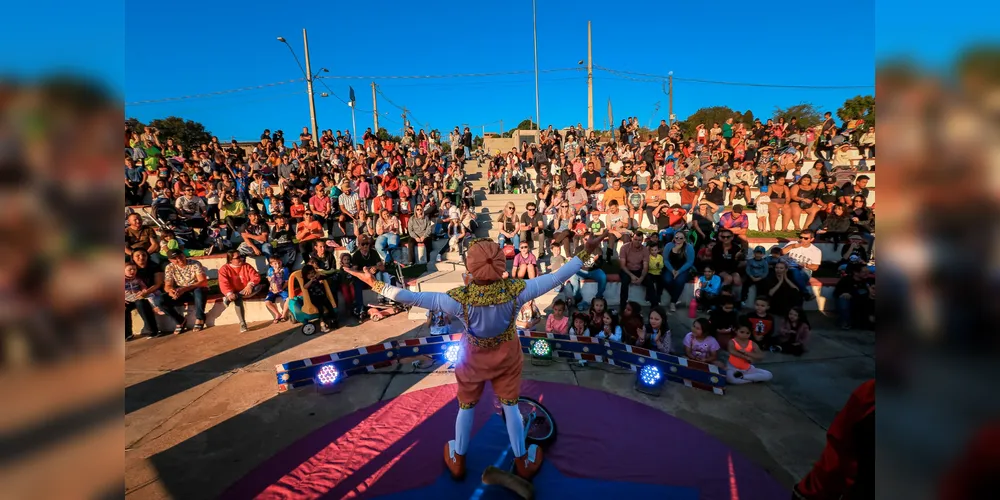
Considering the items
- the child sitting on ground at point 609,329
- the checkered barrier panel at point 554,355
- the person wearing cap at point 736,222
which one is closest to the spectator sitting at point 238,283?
the checkered barrier panel at point 554,355

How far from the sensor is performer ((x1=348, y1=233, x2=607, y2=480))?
3.42 metres

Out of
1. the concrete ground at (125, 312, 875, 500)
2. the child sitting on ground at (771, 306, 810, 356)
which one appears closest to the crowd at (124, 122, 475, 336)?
the concrete ground at (125, 312, 875, 500)

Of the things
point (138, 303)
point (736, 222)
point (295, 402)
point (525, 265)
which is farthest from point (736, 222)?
point (138, 303)

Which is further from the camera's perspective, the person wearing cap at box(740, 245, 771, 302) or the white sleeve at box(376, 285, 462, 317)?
the person wearing cap at box(740, 245, 771, 302)

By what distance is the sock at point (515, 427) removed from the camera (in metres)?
3.60

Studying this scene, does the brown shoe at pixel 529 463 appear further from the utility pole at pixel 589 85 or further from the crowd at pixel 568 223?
the utility pole at pixel 589 85

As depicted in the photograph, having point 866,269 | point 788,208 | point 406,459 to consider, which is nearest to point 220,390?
point 406,459

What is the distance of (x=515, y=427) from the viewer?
143 inches

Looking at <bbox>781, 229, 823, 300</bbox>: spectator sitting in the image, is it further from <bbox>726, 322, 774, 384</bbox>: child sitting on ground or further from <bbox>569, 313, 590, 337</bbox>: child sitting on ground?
<bbox>569, 313, 590, 337</bbox>: child sitting on ground

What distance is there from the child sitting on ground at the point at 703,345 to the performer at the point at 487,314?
312 centimetres

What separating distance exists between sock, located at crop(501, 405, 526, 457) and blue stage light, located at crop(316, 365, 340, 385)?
297 cm

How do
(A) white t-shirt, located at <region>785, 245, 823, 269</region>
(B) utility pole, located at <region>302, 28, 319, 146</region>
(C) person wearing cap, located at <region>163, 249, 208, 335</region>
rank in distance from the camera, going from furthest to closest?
(B) utility pole, located at <region>302, 28, 319, 146</region>, (A) white t-shirt, located at <region>785, 245, 823, 269</region>, (C) person wearing cap, located at <region>163, 249, 208, 335</region>

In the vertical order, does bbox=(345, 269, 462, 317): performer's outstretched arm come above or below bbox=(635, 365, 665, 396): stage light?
above

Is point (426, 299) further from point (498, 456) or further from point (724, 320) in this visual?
point (724, 320)
